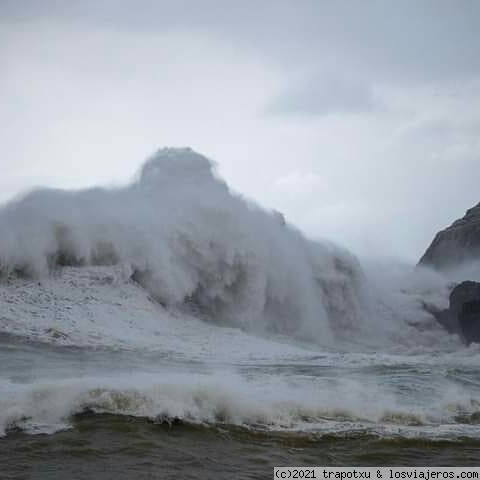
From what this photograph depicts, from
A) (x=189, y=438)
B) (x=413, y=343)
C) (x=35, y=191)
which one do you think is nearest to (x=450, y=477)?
(x=189, y=438)

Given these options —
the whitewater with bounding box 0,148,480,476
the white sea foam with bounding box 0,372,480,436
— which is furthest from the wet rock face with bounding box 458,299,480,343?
the white sea foam with bounding box 0,372,480,436

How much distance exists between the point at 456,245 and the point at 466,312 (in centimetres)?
1769

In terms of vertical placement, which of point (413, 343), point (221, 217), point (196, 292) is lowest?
point (413, 343)

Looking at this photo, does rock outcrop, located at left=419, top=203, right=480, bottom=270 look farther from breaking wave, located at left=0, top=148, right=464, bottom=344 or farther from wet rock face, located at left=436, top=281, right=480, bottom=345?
wet rock face, located at left=436, top=281, right=480, bottom=345

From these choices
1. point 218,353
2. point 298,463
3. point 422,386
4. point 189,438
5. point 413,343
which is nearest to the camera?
point 298,463

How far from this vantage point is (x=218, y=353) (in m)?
13.1

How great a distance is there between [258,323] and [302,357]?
255 inches

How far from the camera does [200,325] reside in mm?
16516

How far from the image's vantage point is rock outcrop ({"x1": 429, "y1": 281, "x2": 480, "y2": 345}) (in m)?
23.3

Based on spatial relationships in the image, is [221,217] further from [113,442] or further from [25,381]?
[113,442]

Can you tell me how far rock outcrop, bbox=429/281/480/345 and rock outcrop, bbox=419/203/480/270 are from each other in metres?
13.5

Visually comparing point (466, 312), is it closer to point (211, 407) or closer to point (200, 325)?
point (200, 325)

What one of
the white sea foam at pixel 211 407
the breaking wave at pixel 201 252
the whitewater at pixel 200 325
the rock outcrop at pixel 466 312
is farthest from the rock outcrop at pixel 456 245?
the white sea foam at pixel 211 407

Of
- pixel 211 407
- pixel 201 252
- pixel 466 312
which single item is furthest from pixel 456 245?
pixel 211 407
